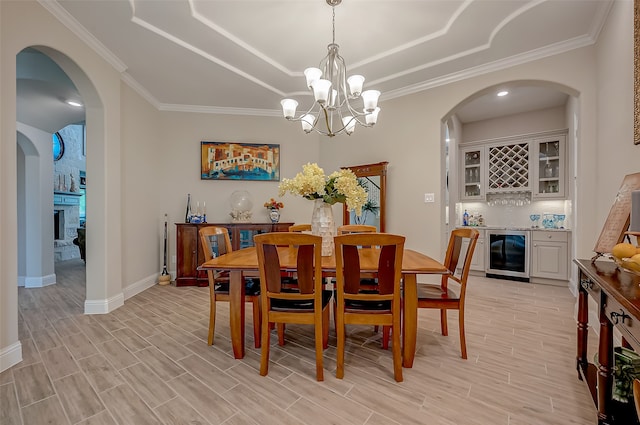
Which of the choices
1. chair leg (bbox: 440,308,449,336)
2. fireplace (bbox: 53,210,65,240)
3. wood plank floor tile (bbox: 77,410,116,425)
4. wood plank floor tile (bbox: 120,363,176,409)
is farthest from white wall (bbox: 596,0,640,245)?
fireplace (bbox: 53,210,65,240)

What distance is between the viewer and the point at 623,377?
1.34m

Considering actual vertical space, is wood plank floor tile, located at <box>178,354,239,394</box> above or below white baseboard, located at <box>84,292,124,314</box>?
below

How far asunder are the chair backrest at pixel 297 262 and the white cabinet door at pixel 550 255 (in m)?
4.18

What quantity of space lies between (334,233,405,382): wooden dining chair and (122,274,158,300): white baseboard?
3.00 metres

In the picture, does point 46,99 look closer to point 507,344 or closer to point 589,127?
point 507,344

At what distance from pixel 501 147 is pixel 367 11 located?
3725 mm

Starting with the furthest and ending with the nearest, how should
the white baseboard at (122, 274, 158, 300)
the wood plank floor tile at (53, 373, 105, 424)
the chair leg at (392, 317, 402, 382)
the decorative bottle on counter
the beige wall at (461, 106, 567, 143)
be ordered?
the beige wall at (461, 106, 567, 143) < the decorative bottle on counter < the white baseboard at (122, 274, 158, 300) < the chair leg at (392, 317, 402, 382) < the wood plank floor tile at (53, 373, 105, 424)

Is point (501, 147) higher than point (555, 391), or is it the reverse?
point (501, 147)

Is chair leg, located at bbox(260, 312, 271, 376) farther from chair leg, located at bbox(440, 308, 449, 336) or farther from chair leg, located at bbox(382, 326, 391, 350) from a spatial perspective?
chair leg, located at bbox(440, 308, 449, 336)

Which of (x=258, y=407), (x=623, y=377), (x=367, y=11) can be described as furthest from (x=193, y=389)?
(x=367, y=11)

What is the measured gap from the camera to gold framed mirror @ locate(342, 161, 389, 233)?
4.04 m

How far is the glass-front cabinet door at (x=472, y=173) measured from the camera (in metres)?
5.03

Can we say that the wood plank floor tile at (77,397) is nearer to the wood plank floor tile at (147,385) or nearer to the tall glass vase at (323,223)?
the wood plank floor tile at (147,385)

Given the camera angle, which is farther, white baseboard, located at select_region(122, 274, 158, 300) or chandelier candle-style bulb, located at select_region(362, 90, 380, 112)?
white baseboard, located at select_region(122, 274, 158, 300)
